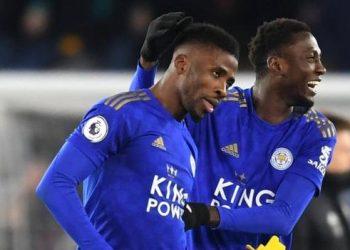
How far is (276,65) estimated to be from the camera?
12.4 ft

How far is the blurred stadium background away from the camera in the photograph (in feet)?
17.9

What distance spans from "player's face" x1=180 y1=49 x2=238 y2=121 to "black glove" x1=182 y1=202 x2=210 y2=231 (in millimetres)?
304

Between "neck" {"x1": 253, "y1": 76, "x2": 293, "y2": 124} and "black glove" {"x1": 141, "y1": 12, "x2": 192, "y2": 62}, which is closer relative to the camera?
"black glove" {"x1": 141, "y1": 12, "x2": 192, "y2": 62}

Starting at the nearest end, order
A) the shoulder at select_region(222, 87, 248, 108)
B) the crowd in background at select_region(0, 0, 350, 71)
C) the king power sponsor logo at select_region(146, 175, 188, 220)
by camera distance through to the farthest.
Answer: the king power sponsor logo at select_region(146, 175, 188, 220)
the shoulder at select_region(222, 87, 248, 108)
the crowd in background at select_region(0, 0, 350, 71)

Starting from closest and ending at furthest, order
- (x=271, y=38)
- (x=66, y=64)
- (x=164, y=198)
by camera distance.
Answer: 1. (x=164, y=198)
2. (x=271, y=38)
3. (x=66, y=64)

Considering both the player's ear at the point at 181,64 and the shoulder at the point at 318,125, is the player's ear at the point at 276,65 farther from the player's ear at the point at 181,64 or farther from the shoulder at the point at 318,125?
the player's ear at the point at 181,64

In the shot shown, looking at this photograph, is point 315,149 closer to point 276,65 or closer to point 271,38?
point 276,65

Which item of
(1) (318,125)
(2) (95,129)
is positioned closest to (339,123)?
(1) (318,125)

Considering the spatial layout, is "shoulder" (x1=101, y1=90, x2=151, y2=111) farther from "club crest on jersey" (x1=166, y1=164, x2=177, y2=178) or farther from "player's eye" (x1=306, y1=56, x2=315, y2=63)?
"player's eye" (x1=306, y1=56, x2=315, y2=63)

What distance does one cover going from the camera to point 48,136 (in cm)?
555

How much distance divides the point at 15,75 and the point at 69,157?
2.68 metres

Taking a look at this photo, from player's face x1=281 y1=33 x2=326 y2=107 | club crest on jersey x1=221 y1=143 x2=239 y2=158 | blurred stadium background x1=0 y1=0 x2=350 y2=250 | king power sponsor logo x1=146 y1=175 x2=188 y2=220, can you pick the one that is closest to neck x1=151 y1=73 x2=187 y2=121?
king power sponsor logo x1=146 y1=175 x2=188 y2=220

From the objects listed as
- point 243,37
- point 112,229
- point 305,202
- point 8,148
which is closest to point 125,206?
point 112,229

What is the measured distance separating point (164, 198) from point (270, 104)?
708 mm
